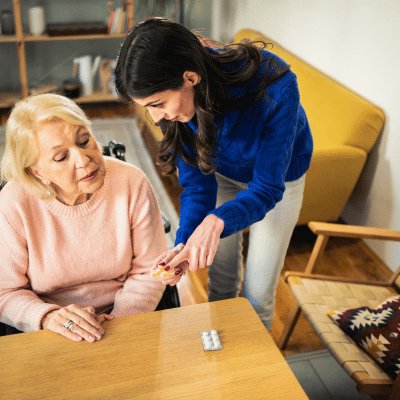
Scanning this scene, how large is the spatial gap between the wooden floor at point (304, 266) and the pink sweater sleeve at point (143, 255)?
0.92 m

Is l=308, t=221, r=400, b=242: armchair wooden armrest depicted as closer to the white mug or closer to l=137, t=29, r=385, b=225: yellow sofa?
l=137, t=29, r=385, b=225: yellow sofa

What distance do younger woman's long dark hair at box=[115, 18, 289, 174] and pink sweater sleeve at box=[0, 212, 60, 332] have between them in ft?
1.65

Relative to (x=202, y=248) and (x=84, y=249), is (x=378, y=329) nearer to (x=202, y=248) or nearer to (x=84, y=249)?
(x=202, y=248)

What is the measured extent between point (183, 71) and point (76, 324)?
2.22ft

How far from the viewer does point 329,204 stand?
260cm

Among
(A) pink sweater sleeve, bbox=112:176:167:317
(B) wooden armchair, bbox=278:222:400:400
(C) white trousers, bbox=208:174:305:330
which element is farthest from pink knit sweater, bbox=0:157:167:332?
(B) wooden armchair, bbox=278:222:400:400

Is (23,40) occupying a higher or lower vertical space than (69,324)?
lower

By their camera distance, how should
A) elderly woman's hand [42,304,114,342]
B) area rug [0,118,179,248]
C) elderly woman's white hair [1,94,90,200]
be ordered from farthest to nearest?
area rug [0,118,179,248] < elderly woman's white hair [1,94,90,200] < elderly woman's hand [42,304,114,342]

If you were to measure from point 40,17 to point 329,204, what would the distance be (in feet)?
11.4

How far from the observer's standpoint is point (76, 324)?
107 cm

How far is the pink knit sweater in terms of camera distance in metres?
1.24

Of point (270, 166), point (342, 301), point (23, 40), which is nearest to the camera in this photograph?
point (270, 166)

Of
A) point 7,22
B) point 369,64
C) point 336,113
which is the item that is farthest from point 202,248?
point 7,22

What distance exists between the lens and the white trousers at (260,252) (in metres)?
1.49
